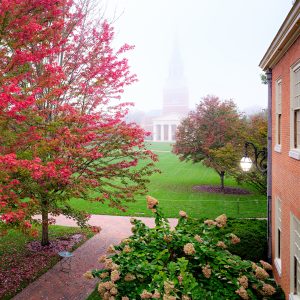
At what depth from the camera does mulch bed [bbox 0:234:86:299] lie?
10309 millimetres

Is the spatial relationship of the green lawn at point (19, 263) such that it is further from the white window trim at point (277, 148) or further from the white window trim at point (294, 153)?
the white window trim at point (294, 153)

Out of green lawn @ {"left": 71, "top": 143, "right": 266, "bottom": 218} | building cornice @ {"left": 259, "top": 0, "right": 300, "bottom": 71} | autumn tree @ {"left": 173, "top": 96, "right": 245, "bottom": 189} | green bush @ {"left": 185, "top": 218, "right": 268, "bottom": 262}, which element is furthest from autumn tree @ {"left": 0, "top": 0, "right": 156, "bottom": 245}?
autumn tree @ {"left": 173, "top": 96, "right": 245, "bottom": 189}

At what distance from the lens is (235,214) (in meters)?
18.7

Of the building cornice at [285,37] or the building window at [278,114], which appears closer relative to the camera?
the building cornice at [285,37]

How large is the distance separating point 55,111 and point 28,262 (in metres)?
5.53

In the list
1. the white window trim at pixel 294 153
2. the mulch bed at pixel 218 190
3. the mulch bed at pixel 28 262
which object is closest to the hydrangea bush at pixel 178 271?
the white window trim at pixel 294 153

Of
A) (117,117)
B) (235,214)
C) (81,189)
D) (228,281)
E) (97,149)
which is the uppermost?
(117,117)

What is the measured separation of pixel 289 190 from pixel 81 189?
18.3 ft

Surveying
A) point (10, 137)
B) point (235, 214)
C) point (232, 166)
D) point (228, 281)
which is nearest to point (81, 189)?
point (10, 137)

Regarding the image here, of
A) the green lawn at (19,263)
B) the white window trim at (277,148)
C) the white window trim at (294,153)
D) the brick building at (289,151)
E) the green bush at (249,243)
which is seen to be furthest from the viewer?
the green bush at (249,243)

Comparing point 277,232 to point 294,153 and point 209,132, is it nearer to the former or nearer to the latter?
point 294,153

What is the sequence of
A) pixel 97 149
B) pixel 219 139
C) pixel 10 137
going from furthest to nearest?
1. pixel 219 139
2. pixel 97 149
3. pixel 10 137

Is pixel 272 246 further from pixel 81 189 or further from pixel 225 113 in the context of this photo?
pixel 225 113

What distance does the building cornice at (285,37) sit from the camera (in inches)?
237
